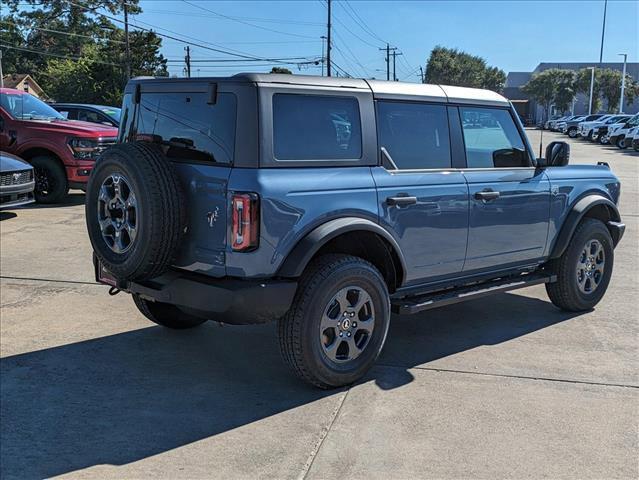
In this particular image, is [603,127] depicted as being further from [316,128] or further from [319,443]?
[319,443]

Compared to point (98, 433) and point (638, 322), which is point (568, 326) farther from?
point (98, 433)

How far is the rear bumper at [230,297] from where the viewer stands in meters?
3.63

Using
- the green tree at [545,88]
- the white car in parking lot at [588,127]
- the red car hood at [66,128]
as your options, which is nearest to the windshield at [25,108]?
the red car hood at [66,128]

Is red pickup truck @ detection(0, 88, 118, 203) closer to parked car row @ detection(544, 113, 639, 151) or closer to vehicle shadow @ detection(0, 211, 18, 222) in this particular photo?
vehicle shadow @ detection(0, 211, 18, 222)

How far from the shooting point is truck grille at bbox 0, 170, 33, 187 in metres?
9.47

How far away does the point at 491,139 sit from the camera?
5.16m

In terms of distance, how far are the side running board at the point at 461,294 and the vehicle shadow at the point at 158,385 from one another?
40cm

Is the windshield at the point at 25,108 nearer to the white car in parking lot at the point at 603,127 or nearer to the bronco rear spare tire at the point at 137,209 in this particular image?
the bronco rear spare tire at the point at 137,209

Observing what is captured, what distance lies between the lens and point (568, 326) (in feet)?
18.1

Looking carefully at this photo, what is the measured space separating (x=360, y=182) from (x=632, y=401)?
2198 mm

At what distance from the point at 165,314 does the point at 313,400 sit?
1654 millimetres

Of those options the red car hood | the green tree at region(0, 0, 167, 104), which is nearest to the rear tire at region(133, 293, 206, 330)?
the red car hood

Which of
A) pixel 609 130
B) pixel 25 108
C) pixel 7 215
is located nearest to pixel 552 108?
pixel 609 130

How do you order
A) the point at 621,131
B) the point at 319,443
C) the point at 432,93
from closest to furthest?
the point at 319,443 < the point at 432,93 < the point at 621,131
